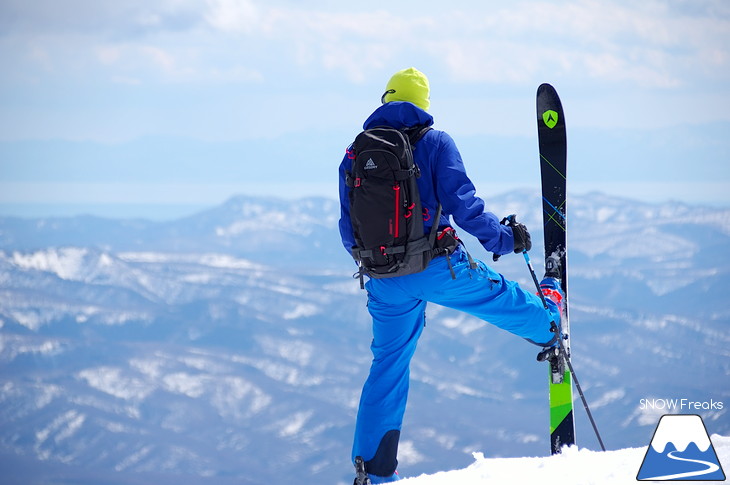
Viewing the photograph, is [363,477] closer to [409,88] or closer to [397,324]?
[397,324]

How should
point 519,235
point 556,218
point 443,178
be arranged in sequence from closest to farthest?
1. point 443,178
2. point 519,235
3. point 556,218

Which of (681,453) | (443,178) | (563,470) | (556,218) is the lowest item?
(563,470)

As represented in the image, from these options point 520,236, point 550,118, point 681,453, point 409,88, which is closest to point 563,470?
point 681,453

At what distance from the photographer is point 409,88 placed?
248 inches

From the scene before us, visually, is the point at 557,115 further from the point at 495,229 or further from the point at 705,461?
the point at 705,461

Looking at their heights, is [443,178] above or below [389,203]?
above

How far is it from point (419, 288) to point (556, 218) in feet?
10.7

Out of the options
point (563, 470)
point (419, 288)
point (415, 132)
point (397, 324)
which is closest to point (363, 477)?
point (397, 324)

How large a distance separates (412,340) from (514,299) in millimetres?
915

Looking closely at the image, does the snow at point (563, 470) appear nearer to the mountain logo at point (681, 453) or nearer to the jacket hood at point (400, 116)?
the mountain logo at point (681, 453)

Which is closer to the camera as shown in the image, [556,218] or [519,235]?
[519,235]

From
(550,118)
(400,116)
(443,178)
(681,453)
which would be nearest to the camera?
(681,453)

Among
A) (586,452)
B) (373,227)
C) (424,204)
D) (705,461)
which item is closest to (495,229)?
(424,204)

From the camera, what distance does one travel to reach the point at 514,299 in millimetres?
6402
